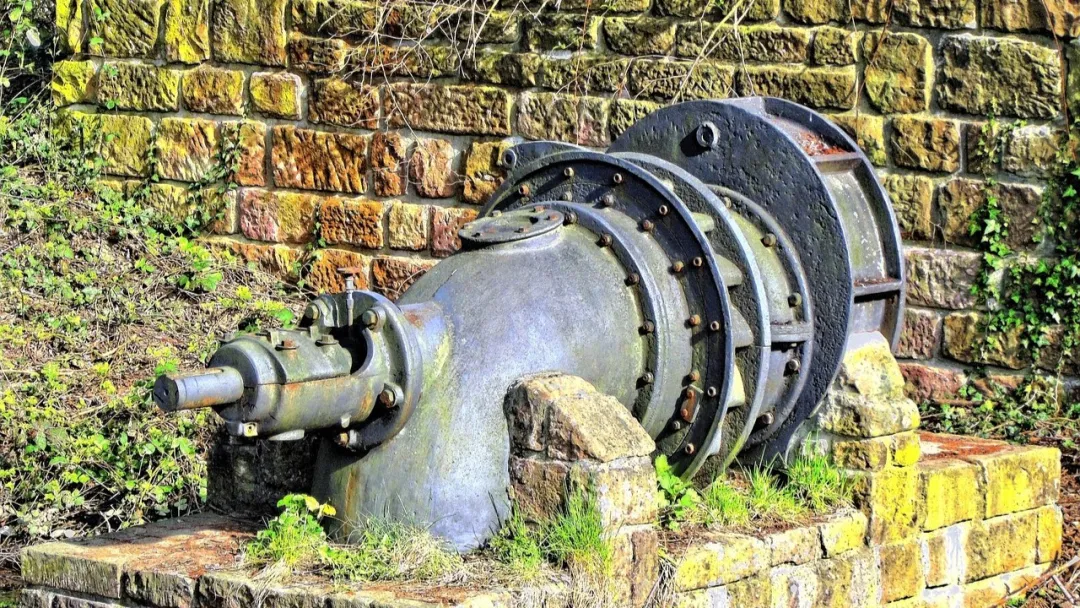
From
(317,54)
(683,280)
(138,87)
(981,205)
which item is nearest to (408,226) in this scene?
(317,54)

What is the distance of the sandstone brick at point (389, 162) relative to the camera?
7.38m

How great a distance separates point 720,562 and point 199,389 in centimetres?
148

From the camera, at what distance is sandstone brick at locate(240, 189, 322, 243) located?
25.1 feet

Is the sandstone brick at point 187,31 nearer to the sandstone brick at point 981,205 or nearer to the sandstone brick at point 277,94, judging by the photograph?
the sandstone brick at point 277,94

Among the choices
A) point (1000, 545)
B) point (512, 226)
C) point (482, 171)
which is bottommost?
point (1000, 545)

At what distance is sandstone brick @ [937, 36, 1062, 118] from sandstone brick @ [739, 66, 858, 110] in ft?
1.26

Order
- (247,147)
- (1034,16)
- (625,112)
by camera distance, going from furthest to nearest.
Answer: (247,147) < (625,112) < (1034,16)

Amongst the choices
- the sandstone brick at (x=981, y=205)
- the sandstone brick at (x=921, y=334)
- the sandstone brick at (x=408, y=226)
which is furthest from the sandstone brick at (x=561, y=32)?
the sandstone brick at (x=921, y=334)

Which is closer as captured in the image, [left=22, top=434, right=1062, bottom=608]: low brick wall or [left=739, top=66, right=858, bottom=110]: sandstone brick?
[left=22, top=434, right=1062, bottom=608]: low brick wall

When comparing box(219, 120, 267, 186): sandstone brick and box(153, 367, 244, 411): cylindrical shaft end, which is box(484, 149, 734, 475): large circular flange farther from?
box(219, 120, 267, 186): sandstone brick

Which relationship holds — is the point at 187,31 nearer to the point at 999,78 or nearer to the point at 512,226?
the point at 999,78

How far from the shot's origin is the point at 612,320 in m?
3.96

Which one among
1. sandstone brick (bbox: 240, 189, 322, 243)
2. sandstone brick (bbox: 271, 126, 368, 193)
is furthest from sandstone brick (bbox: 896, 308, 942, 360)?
sandstone brick (bbox: 240, 189, 322, 243)

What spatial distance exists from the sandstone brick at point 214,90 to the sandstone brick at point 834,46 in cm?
300
